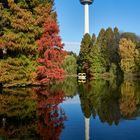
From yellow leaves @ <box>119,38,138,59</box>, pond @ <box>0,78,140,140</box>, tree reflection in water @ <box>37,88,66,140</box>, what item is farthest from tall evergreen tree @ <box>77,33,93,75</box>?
tree reflection in water @ <box>37,88,66,140</box>

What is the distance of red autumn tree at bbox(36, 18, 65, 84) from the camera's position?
1364 inches

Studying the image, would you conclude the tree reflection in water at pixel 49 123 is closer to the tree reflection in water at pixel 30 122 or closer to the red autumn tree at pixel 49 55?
the tree reflection in water at pixel 30 122

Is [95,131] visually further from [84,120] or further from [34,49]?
[34,49]

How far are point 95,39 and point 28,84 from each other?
2510 inches

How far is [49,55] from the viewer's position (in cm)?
3612

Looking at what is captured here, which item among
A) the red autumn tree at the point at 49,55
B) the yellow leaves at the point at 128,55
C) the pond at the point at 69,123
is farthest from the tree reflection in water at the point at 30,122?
the yellow leaves at the point at 128,55

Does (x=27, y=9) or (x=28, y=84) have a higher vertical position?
(x=27, y=9)

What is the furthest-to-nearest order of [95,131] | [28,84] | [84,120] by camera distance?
[28,84], [84,120], [95,131]

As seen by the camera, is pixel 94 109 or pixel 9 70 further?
pixel 9 70

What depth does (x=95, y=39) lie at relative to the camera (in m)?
99.6

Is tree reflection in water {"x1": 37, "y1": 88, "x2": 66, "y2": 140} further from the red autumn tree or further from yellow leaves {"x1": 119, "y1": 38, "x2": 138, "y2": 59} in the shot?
yellow leaves {"x1": 119, "y1": 38, "x2": 138, "y2": 59}

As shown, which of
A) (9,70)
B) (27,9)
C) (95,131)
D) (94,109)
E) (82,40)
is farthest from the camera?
(82,40)

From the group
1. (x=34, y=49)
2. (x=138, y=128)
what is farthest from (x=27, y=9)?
(x=138, y=128)

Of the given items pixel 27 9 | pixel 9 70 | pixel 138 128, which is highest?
pixel 27 9
